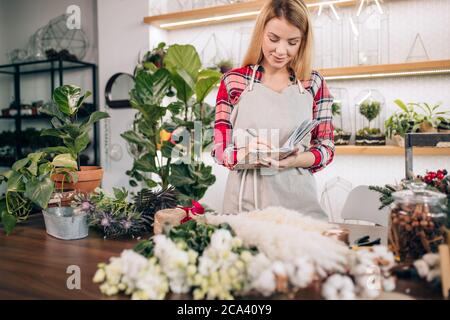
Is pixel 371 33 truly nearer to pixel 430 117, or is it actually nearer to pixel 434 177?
pixel 430 117

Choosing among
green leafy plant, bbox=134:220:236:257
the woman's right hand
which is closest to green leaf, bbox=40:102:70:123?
the woman's right hand

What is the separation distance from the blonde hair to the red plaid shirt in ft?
0.15

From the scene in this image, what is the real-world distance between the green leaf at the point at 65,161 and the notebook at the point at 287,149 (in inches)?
23.9

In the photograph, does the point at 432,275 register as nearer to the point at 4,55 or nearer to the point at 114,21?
the point at 114,21

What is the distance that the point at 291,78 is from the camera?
62.0 inches

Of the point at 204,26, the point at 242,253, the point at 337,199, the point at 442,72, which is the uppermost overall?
the point at 204,26

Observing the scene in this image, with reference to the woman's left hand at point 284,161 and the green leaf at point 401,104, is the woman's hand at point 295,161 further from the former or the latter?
the green leaf at point 401,104

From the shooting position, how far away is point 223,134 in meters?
1.50

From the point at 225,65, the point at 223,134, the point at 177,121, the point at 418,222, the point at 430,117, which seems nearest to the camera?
the point at 418,222

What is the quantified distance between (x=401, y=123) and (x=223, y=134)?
1741 millimetres

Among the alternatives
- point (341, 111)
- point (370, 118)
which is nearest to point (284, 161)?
point (370, 118)

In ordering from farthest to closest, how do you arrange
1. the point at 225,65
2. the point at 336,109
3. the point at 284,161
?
the point at 225,65 → the point at 336,109 → the point at 284,161
